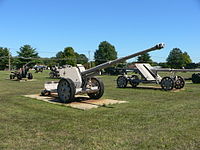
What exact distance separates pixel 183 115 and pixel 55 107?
Result: 4.15 m

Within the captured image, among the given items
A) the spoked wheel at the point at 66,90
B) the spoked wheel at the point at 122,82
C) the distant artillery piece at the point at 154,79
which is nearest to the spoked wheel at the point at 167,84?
the distant artillery piece at the point at 154,79

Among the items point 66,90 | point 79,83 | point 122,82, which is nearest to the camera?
point 66,90

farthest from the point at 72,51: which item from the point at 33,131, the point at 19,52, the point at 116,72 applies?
the point at 33,131

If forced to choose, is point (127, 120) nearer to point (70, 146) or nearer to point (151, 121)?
point (151, 121)

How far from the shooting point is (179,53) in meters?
96.4

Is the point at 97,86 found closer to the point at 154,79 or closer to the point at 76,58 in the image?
the point at 154,79

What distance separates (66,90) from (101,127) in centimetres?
390

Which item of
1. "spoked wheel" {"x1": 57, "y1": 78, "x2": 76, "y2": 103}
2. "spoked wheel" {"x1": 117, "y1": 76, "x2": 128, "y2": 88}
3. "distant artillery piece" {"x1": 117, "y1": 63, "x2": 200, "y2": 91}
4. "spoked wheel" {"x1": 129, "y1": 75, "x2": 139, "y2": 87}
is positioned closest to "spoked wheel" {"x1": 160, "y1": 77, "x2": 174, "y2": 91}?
"distant artillery piece" {"x1": 117, "y1": 63, "x2": 200, "y2": 91}

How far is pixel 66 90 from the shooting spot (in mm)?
9867

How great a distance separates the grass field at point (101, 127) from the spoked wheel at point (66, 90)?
0.78 meters

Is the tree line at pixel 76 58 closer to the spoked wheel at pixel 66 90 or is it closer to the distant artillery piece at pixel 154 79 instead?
Result: the distant artillery piece at pixel 154 79

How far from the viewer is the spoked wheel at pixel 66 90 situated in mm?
9570

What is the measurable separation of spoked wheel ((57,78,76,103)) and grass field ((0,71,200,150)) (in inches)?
30.8

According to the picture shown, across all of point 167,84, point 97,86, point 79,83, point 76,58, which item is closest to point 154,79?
point 167,84
